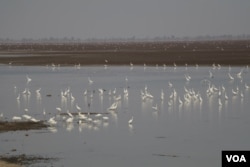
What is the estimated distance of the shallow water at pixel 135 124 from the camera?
19.7m

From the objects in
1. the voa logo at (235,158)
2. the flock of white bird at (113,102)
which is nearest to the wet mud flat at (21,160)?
the flock of white bird at (113,102)

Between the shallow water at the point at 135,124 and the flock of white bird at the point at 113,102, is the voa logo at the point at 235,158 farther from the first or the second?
the flock of white bird at the point at 113,102

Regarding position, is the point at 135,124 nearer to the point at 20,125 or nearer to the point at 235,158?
the point at 20,125

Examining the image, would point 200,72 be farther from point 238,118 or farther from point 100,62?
point 238,118

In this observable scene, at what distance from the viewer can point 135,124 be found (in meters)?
25.0

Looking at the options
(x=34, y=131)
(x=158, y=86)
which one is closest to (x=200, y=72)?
(x=158, y=86)

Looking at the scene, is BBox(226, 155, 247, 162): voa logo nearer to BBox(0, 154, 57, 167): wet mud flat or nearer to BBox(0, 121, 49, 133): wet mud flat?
BBox(0, 154, 57, 167): wet mud flat

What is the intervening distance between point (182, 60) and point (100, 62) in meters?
8.51

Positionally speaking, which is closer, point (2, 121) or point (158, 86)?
point (2, 121)

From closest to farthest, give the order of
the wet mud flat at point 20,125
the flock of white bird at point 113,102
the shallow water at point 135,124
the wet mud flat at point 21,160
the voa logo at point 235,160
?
the voa logo at point 235,160, the wet mud flat at point 21,160, the shallow water at point 135,124, the wet mud flat at point 20,125, the flock of white bird at point 113,102

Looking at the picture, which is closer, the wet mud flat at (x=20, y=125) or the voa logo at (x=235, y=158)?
the voa logo at (x=235, y=158)

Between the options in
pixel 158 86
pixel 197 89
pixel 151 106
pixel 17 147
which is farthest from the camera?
pixel 158 86

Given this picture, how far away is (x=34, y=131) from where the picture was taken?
77.5ft

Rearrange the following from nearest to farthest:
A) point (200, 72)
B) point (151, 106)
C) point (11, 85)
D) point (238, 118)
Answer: point (238, 118) → point (151, 106) → point (11, 85) → point (200, 72)
